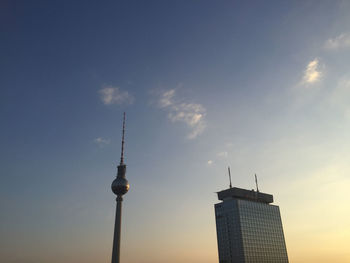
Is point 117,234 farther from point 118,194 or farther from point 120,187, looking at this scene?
point 120,187

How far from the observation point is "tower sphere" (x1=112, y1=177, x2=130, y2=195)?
547 feet

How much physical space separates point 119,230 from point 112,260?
45.4 feet

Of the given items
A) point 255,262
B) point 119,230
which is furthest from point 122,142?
point 255,262

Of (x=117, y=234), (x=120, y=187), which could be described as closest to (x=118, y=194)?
(x=120, y=187)

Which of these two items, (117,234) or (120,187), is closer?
(117,234)

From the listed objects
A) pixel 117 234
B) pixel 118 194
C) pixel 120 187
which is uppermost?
pixel 120 187

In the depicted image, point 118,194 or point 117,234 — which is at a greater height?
point 118,194

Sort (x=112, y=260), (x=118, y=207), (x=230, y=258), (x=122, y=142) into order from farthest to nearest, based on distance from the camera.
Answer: (x=230, y=258) → (x=122, y=142) → (x=118, y=207) → (x=112, y=260)

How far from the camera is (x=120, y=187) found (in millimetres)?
166875

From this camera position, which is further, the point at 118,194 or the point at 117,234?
the point at 118,194

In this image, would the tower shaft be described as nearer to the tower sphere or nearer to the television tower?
the television tower

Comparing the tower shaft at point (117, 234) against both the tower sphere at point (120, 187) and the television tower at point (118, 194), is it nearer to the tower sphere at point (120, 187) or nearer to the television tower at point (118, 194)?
the television tower at point (118, 194)

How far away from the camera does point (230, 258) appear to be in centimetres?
19838

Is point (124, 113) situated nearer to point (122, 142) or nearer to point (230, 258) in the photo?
point (122, 142)
